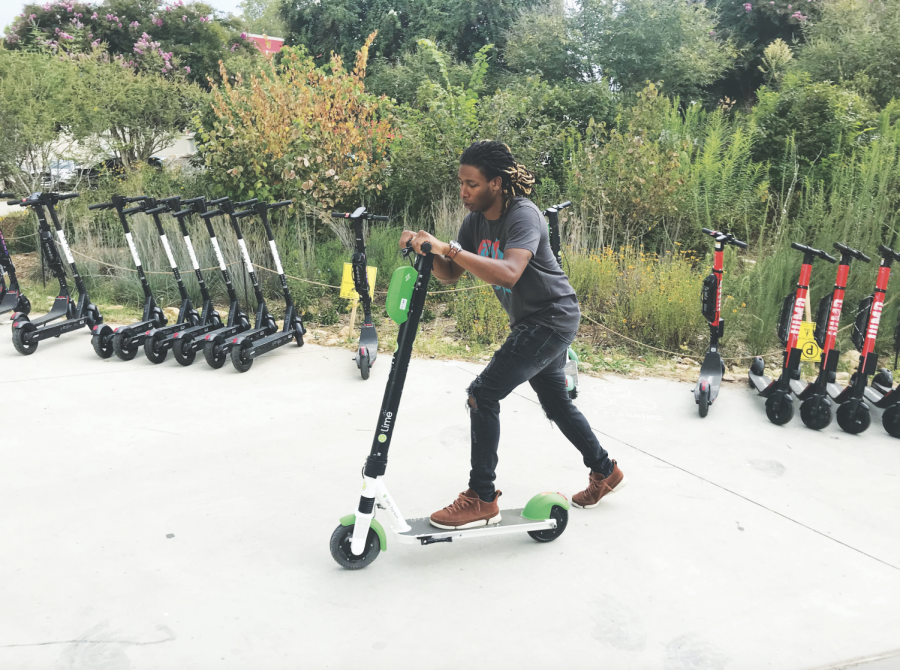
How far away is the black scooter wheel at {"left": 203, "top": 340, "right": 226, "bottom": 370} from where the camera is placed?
5.87 m

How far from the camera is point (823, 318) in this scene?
16.9ft

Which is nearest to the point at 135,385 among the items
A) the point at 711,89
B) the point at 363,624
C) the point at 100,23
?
the point at 363,624

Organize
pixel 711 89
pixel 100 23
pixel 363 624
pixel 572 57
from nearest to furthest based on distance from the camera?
pixel 363 624 → pixel 572 57 → pixel 711 89 → pixel 100 23

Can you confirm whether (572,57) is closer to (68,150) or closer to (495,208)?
(68,150)

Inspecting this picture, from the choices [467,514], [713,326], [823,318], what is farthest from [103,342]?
[823,318]

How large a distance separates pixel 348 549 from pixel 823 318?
12.2ft

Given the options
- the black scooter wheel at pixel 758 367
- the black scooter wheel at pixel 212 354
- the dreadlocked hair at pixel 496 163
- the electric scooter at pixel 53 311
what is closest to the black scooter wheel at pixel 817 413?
the black scooter wheel at pixel 758 367

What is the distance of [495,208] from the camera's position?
3.16 meters

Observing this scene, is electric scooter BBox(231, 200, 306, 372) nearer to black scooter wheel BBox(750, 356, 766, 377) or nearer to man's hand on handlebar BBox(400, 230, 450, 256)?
man's hand on handlebar BBox(400, 230, 450, 256)

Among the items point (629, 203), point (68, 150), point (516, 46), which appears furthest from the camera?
point (516, 46)

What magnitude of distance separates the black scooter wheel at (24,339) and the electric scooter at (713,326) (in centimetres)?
531

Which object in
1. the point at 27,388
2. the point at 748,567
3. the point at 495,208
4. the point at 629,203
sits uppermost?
the point at 495,208

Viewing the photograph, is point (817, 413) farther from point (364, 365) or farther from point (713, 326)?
point (364, 365)

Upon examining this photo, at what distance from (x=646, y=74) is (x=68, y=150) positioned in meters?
10.7
